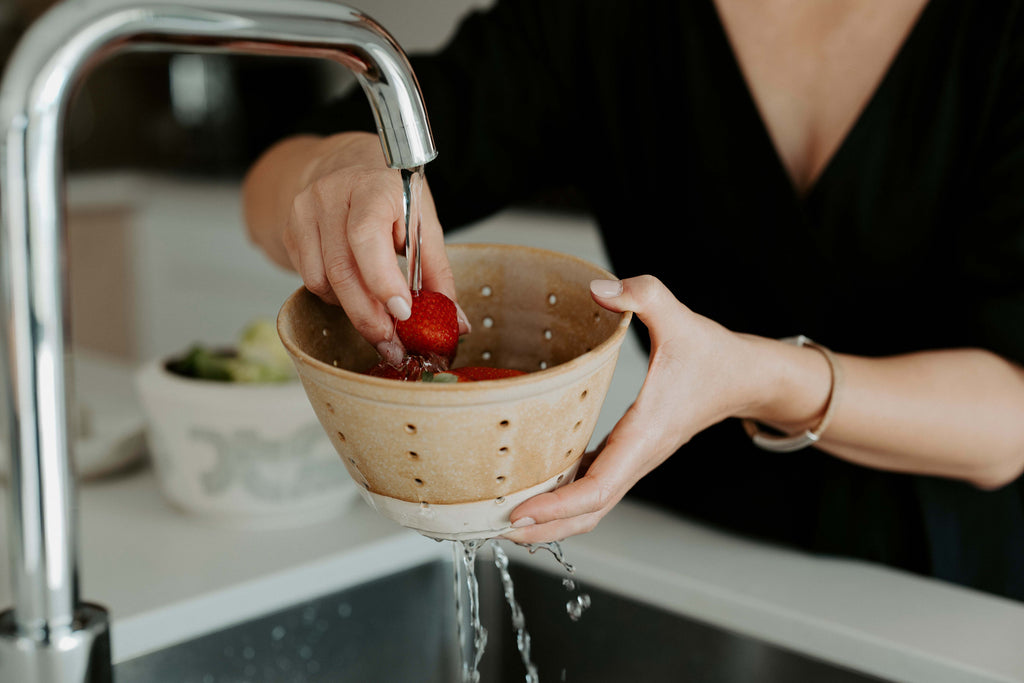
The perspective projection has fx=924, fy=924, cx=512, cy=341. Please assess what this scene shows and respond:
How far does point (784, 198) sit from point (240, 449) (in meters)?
0.58

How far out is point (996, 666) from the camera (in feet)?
2.21

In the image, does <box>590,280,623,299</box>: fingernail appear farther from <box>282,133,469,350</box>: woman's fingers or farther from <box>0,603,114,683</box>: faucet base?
<box>0,603,114,683</box>: faucet base

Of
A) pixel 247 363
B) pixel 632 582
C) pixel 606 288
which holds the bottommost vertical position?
pixel 632 582

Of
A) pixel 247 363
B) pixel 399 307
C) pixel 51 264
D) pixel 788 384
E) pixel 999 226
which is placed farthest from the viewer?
pixel 247 363

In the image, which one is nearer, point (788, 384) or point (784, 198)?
point (788, 384)

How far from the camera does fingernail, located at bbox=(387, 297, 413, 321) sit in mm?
510

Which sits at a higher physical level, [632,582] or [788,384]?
[788,384]

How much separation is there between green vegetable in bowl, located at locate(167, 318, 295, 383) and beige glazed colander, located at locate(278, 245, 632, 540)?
15.1 inches

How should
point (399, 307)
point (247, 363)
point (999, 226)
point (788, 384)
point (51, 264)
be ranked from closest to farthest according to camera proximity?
point (51, 264)
point (399, 307)
point (788, 384)
point (999, 226)
point (247, 363)

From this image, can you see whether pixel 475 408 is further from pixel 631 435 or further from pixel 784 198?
pixel 784 198

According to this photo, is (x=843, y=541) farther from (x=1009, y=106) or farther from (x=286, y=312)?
(x=286, y=312)

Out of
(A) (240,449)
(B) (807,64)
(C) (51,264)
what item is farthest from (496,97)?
(C) (51,264)

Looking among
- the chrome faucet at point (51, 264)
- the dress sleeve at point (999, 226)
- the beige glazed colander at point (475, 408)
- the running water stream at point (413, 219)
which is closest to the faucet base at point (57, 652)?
the chrome faucet at point (51, 264)

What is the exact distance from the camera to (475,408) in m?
0.44
